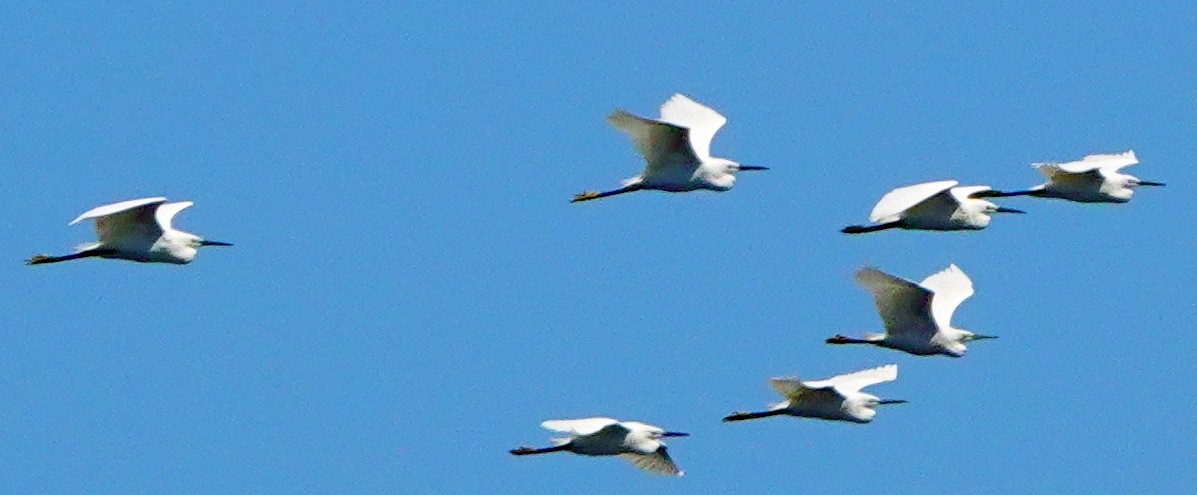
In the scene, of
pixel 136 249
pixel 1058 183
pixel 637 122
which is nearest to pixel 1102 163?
pixel 1058 183

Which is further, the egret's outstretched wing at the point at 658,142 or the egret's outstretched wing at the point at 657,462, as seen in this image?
the egret's outstretched wing at the point at 657,462

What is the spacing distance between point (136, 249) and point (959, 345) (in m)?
7.85

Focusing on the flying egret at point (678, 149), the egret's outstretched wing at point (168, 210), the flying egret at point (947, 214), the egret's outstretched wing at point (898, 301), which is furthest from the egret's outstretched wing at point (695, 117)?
the egret's outstretched wing at point (168, 210)

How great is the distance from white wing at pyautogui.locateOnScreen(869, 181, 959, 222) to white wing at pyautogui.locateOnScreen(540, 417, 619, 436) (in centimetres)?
307

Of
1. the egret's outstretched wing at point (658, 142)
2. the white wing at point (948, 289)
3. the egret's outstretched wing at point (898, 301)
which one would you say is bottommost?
the egret's outstretched wing at point (898, 301)

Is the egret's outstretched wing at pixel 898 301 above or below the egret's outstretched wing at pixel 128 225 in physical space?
below

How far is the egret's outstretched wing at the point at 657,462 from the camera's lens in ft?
101

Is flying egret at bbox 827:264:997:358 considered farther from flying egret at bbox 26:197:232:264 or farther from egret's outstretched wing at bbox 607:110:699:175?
flying egret at bbox 26:197:232:264

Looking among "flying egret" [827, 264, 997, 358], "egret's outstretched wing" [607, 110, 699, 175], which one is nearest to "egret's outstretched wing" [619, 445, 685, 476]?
"flying egret" [827, 264, 997, 358]

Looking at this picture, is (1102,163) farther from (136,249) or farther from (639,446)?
(136,249)

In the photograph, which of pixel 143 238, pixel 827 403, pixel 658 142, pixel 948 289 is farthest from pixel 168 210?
pixel 948 289

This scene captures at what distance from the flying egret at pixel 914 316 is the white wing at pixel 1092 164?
1.44m

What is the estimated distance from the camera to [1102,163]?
31.9 metres

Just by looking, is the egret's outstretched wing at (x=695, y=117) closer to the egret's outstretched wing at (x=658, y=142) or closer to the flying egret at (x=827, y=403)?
the egret's outstretched wing at (x=658, y=142)
